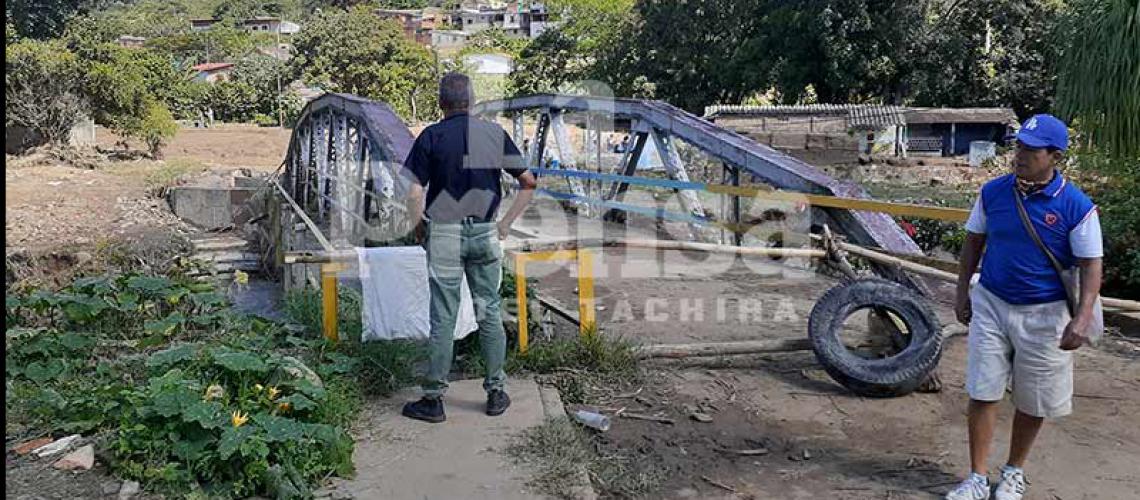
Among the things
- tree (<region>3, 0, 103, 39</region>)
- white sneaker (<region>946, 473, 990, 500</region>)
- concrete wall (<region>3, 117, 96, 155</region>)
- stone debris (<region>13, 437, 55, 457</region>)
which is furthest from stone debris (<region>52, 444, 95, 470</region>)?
tree (<region>3, 0, 103, 39</region>)

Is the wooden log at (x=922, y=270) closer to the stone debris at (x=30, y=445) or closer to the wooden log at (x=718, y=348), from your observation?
the wooden log at (x=718, y=348)

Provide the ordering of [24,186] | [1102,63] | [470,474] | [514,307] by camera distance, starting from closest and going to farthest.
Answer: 1. [470,474]
2. [514,307]
3. [1102,63]
4. [24,186]

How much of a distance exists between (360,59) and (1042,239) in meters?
43.6

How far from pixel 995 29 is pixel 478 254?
3362 cm

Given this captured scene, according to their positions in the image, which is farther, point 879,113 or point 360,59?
point 360,59

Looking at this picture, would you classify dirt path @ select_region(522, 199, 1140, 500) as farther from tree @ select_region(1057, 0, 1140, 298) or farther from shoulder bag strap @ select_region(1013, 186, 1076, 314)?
tree @ select_region(1057, 0, 1140, 298)

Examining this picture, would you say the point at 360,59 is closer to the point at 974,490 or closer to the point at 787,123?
the point at 787,123

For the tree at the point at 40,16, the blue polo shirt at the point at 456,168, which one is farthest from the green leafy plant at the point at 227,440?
the tree at the point at 40,16

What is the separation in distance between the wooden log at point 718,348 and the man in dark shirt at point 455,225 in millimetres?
1360

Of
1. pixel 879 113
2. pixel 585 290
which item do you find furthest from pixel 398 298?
pixel 879 113

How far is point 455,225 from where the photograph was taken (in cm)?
451

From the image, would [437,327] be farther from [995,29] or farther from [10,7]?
[10,7]

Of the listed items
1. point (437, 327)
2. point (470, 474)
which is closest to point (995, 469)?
point (470, 474)

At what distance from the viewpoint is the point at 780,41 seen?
32375 millimetres
